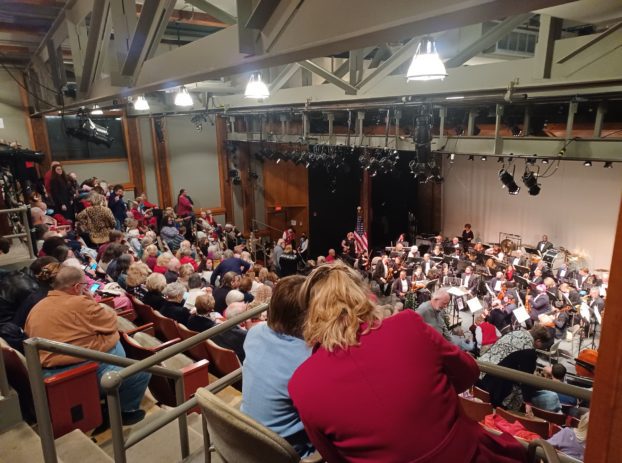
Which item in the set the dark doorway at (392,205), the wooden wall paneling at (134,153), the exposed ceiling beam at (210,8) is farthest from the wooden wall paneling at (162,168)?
the exposed ceiling beam at (210,8)

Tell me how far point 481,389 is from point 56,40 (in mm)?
5431

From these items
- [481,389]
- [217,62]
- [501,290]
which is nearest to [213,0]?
[217,62]

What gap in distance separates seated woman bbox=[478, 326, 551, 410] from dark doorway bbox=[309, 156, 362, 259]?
901cm

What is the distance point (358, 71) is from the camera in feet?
15.0

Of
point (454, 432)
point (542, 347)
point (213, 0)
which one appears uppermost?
point (213, 0)

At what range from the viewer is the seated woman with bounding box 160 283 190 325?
13.5 feet

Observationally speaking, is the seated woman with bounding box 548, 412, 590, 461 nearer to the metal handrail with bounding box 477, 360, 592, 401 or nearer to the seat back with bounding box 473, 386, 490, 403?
the seat back with bounding box 473, 386, 490, 403

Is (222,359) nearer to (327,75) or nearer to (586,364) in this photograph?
(327,75)

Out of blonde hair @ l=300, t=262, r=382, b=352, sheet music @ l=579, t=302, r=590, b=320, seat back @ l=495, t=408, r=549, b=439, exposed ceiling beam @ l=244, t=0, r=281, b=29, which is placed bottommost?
sheet music @ l=579, t=302, r=590, b=320

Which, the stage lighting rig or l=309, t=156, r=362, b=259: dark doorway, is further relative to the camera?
l=309, t=156, r=362, b=259: dark doorway

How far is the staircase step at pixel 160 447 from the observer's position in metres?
2.36

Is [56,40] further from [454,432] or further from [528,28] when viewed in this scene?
[528,28]

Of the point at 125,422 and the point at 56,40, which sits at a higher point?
the point at 56,40

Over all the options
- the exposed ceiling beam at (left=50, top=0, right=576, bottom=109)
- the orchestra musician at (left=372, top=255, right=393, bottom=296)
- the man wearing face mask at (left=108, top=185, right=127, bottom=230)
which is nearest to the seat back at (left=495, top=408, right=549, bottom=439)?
the exposed ceiling beam at (left=50, top=0, right=576, bottom=109)
